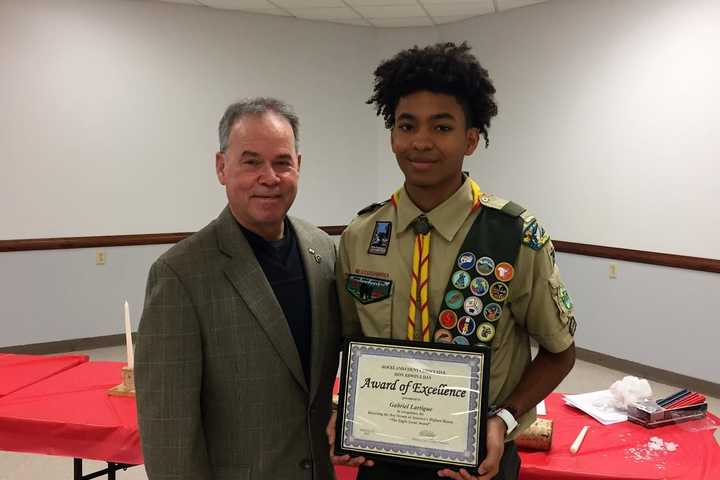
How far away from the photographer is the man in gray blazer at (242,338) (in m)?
1.24

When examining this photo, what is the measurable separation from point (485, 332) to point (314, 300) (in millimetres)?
410

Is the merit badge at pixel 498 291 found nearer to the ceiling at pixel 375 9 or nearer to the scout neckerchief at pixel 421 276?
the scout neckerchief at pixel 421 276

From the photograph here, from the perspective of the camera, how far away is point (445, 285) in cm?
129

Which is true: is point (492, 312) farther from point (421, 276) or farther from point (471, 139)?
point (471, 139)

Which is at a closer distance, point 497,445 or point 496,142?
point 497,445

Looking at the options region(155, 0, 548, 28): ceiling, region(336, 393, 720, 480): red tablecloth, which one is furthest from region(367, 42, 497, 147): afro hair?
region(155, 0, 548, 28): ceiling

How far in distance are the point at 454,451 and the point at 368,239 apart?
0.51 meters

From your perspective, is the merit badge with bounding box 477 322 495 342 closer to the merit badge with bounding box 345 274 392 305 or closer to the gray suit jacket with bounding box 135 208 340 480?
the merit badge with bounding box 345 274 392 305

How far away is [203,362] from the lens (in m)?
1.29

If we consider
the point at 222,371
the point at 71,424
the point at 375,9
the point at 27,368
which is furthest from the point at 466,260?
the point at 375,9

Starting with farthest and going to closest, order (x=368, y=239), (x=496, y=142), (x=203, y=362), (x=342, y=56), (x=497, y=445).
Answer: (x=342, y=56), (x=496, y=142), (x=368, y=239), (x=203, y=362), (x=497, y=445)

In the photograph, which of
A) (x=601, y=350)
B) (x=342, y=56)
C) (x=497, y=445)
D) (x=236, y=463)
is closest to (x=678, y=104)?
(x=601, y=350)

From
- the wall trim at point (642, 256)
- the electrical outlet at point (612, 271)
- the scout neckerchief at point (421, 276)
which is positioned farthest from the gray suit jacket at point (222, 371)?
the electrical outlet at point (612, 271)

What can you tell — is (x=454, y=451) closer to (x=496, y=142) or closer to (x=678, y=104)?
(x=678, y=104)
